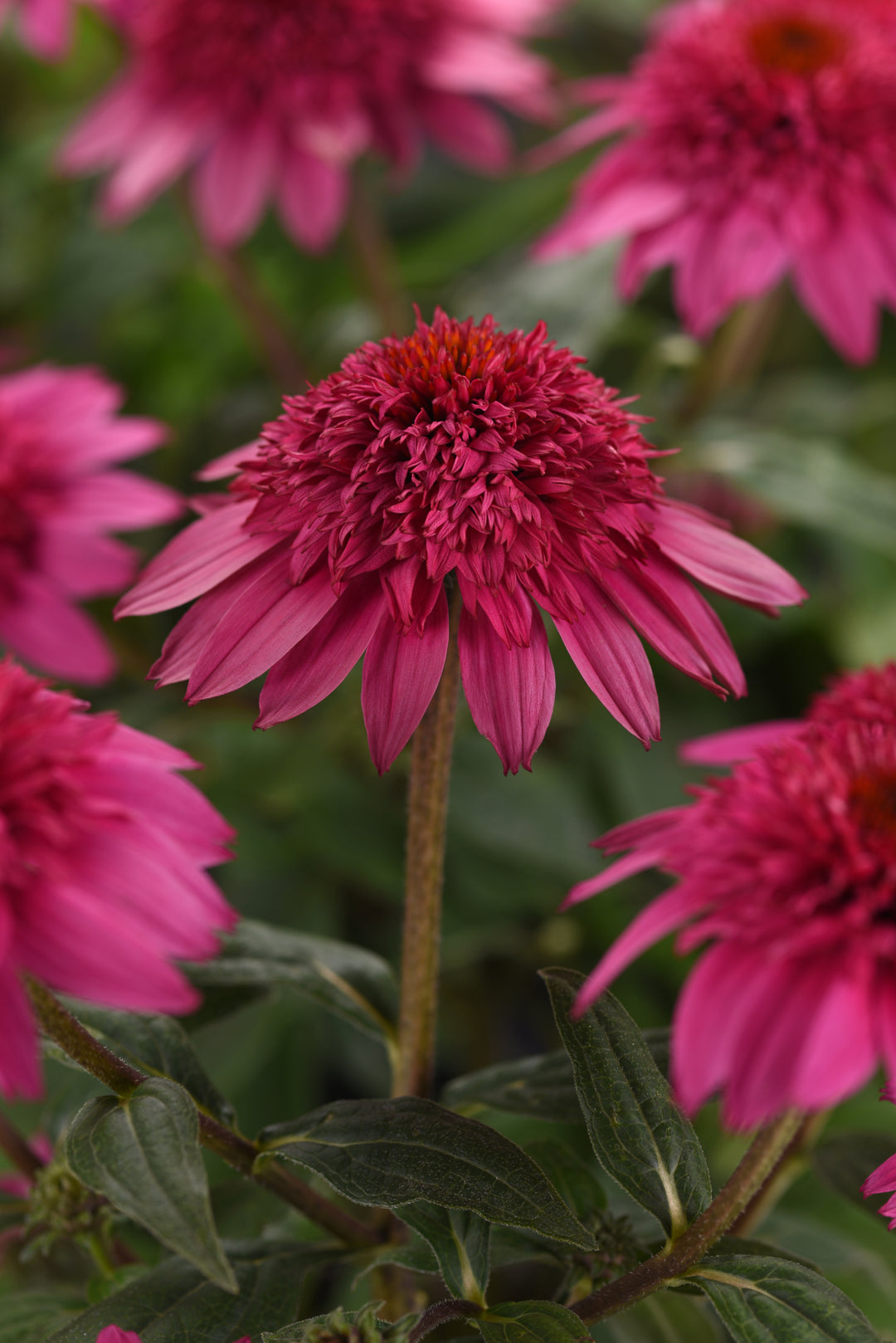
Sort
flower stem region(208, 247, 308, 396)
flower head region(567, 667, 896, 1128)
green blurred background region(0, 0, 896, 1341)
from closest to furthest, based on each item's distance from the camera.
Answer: flower head region(567, 667, 896, 1128) → green blurred background region(0, 0, 896, 1341) → flower stem region(208, 247, 308, 396)

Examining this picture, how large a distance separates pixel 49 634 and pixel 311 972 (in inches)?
10.1

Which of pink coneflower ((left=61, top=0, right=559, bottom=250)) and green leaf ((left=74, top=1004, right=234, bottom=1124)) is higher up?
pink coneflower ((left=61, top=0, right=559, bottom=250))

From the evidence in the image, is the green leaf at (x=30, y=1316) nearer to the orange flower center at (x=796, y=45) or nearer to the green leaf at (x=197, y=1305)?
the green leaf at (x=197, y=1305)

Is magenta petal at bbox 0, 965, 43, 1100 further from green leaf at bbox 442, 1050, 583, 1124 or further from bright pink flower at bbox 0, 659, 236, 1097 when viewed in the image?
green leaf at bbox 442, 1050, 583, 1124

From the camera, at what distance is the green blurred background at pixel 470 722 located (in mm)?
704

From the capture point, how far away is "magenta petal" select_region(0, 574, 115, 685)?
60 centimetres

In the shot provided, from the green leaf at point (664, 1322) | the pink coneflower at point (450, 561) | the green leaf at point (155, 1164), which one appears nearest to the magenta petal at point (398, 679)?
the pink coneflower at point (450, 561)

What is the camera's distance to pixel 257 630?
1.13ft

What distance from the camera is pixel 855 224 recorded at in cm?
59

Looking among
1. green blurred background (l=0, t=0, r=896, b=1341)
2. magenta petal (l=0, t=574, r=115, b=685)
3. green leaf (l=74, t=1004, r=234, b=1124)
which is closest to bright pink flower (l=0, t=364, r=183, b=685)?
magenta petal (l=0, t=574, r=115, b=685)

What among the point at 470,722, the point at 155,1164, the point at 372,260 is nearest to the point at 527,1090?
the point at 155,1164

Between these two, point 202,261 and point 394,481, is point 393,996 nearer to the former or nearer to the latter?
point 394,481

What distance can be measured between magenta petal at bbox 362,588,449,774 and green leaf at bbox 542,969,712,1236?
8 centimetres

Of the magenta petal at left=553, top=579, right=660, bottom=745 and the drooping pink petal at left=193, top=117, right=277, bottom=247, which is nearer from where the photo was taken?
the magenta petal at left=553, top=579, right=660, bottom=745
